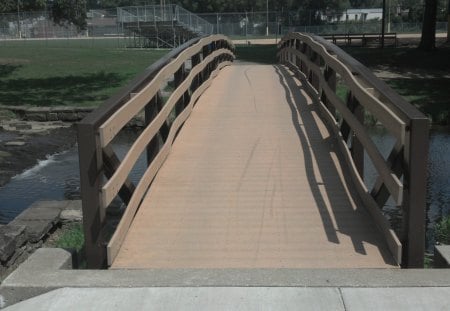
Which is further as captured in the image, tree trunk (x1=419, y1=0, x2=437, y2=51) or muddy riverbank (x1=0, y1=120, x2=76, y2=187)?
tree trunk (x1=419, y1=0, x2=437, y2=51)

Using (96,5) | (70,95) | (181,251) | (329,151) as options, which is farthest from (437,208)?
(96,5)

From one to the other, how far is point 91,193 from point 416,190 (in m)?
2.38

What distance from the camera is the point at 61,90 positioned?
21328 mm

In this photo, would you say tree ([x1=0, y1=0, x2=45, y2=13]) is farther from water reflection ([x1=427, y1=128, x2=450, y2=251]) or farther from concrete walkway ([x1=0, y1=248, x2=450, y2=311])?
concrete walkway ([x1=0, y1=248, x2=450, y2=311])

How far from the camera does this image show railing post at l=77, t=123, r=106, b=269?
462cm

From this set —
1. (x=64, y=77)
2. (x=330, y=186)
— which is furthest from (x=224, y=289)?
(x=64, y=77)

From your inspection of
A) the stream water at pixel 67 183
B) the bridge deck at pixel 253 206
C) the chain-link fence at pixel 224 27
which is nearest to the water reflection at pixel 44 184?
the stream water at pixel 67 183

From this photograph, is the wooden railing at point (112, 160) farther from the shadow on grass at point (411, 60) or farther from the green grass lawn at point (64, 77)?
the shadow on grass at point (411, 60)

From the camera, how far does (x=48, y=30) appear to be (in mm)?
62281

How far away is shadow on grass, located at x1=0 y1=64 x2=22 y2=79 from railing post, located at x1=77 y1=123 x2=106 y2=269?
2192cm

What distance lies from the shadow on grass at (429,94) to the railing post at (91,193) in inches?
542

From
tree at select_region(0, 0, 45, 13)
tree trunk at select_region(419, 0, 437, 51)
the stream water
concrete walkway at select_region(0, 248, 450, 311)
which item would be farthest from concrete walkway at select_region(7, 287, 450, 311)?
tree trunk at select_region(419, 0, 437, 51)

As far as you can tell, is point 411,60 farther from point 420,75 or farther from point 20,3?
point 20,3

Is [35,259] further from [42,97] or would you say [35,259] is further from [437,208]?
[42,97]
